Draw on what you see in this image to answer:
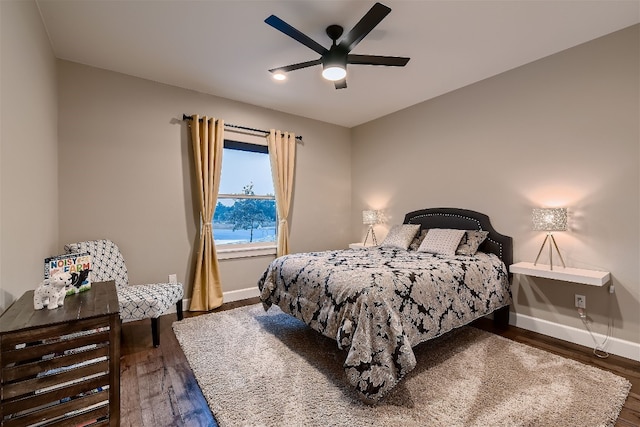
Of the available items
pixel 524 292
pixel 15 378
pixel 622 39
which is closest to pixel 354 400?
pixel 15 378

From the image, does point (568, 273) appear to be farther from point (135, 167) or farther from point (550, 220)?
point (135, 167)

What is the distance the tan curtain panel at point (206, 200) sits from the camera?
3.57 metres

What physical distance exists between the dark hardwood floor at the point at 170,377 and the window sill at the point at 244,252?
1050 millimetres

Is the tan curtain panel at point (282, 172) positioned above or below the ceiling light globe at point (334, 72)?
below

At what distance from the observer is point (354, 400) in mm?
1848

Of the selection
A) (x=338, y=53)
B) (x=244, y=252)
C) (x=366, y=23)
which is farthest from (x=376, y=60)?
(x=244, y=252)

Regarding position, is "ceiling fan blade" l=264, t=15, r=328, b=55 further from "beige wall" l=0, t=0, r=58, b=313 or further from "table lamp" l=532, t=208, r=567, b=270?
"table lamp" l=532, t=208, r=567, b=270

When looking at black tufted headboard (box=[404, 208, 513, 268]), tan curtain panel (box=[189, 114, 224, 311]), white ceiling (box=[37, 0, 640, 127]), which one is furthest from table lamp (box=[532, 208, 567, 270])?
tan curtain panel (box=[189, 114, 224, 311])

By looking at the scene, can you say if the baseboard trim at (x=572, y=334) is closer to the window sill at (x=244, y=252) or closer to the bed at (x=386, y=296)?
the bed at (x=386, y=296)

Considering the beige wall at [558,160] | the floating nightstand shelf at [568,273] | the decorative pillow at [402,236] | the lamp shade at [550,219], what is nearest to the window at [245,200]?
the decorative pillow at [402,236]

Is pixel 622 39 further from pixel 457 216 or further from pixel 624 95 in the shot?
pixel 457 216

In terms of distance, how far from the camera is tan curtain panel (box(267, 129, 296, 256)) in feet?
14.0

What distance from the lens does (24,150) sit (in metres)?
1.81

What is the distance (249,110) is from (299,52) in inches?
60.1
